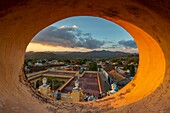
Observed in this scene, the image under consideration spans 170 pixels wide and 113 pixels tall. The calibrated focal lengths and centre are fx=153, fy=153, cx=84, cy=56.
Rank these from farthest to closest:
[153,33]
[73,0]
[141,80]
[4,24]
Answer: [141,80] → [153,33] → [73,0] → [4,24]

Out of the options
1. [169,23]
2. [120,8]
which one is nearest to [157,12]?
[169,23]

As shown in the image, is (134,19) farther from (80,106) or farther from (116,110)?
(80,106)

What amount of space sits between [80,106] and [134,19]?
60.4 inches

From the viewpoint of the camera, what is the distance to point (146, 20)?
1822 mm

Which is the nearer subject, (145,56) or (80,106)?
(80,106)

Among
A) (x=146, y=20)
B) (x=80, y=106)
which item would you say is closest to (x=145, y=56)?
(x=146, y=20)

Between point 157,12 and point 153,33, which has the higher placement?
point 157,12

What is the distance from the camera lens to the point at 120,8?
1.82m

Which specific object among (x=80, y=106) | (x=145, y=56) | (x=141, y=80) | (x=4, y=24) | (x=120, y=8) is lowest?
(x=80, y=106)

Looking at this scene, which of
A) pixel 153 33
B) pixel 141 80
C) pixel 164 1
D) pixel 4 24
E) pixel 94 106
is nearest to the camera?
pixel 164 1

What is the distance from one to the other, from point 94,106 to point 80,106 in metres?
0.22

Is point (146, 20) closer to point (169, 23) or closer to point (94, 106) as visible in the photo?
point (169, 23)

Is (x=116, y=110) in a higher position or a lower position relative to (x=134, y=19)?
lower

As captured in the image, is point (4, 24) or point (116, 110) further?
point (116, 110)
